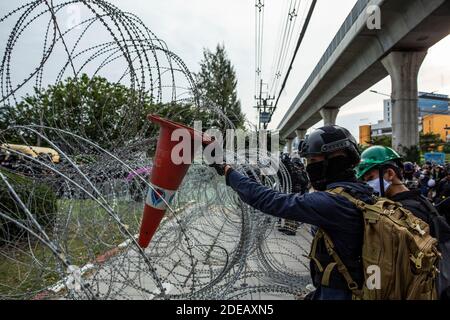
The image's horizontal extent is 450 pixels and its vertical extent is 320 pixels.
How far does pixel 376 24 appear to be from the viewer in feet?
51.2

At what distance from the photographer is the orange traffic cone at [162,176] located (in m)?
2.76

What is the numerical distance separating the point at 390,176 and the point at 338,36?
66.1 feet

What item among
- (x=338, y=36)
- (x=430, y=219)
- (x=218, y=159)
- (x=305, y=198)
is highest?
(x=338, y=36)

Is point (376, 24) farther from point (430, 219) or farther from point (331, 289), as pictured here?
point (331, 289)

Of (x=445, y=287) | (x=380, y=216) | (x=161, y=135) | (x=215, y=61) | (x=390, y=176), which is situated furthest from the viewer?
(x=215, y=61)

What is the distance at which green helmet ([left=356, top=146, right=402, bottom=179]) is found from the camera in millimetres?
3115

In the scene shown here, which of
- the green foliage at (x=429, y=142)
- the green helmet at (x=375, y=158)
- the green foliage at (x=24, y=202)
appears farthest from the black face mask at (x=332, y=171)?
the green foliage at (x=429, y=142)

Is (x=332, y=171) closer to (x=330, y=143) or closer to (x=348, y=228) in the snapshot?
(x=330, y=143)

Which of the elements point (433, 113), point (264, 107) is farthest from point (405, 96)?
point (433, 113)

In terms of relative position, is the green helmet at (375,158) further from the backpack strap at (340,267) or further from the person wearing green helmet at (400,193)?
the backpack strap at (340,267)

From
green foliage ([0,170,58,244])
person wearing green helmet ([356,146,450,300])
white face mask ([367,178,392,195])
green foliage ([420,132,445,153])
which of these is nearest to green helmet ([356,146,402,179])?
person wearing green helmet ([356,146,450,300])

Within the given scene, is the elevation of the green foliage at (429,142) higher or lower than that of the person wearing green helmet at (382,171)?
higher

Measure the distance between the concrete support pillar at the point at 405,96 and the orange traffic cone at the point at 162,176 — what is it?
61.8 feet
